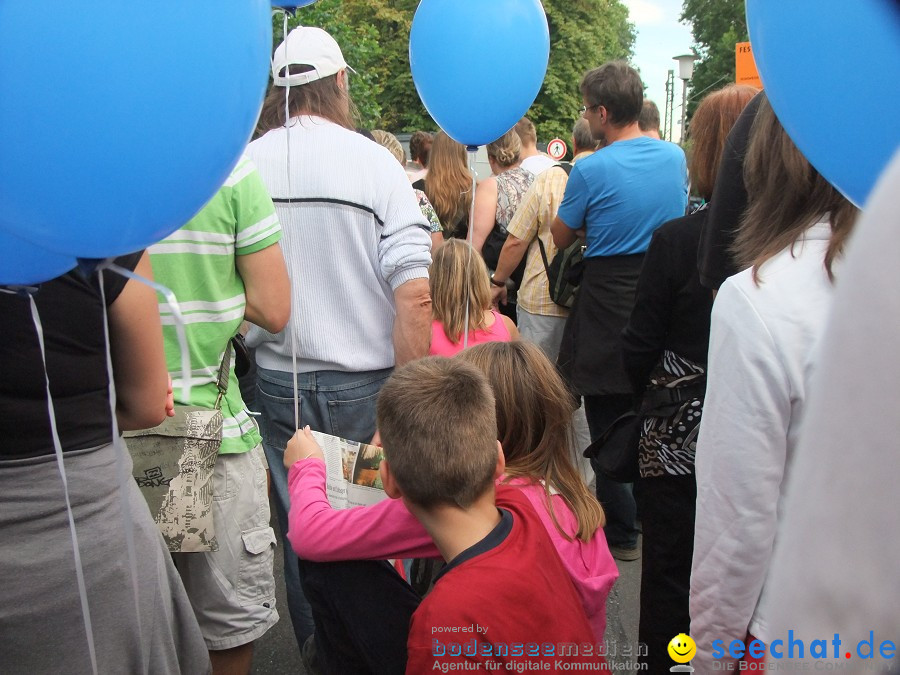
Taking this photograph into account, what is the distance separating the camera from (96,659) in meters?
1.49

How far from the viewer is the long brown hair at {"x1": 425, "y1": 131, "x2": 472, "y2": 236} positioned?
183 inches

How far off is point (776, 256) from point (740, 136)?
0.50 metres

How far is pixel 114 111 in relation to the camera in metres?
1.04

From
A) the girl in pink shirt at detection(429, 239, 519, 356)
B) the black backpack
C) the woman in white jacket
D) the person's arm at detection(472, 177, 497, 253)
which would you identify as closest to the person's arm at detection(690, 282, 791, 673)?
the woman in white jacket

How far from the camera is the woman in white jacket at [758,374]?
4.25ft

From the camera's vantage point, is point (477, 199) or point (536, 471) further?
point (477, 199)

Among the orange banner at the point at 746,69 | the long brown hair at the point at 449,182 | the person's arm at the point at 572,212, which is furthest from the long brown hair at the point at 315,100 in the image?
the orange banner at the point at 746,69

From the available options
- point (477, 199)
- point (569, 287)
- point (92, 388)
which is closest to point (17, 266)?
point (92, 388)

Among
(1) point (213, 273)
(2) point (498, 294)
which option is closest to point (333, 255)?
(1) point (213, 273)

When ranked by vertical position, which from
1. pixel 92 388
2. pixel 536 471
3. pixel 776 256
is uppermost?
pixel 776 256

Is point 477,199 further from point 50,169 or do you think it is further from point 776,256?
point 50,169

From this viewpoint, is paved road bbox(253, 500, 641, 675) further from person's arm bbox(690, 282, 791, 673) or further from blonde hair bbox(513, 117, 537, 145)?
blonde hair bbox(513, 117, 537, 145)

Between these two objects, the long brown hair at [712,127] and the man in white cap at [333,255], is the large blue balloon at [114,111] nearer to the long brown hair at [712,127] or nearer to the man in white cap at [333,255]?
the man in white cap at [333,255]

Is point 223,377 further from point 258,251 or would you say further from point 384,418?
point 384,418
